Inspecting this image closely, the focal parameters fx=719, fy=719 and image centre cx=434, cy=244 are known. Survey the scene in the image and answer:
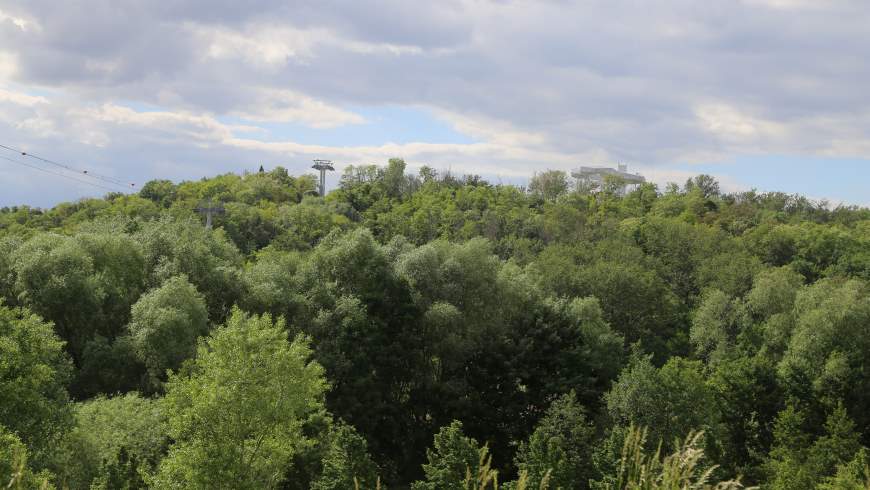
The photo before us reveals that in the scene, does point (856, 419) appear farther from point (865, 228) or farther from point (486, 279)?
point (865, 228)

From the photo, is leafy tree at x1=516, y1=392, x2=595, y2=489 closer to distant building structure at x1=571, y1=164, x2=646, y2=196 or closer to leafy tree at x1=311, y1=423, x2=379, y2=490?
leafy tree at x1=311, y1=423, x2=379, y2=490

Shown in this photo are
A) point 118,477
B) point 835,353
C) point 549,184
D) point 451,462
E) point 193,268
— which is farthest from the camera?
point 549,184

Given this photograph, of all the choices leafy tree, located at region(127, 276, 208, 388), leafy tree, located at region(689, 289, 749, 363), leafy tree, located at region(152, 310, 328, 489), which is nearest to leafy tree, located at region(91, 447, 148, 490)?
leafy tree, located at region(152, 310, 328, 489)

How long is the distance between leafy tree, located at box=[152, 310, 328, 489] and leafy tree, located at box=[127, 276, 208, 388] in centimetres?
934

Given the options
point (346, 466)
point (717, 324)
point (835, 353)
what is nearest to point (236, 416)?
point (346, 466)

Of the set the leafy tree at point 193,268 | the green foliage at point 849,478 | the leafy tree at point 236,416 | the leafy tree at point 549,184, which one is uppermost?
the leafy tree at point 549,184

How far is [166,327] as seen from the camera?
31188 mm

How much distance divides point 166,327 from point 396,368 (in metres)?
11.4

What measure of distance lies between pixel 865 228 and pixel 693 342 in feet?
138

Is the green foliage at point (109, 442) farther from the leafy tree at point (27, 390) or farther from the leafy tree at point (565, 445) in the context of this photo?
the leafy tree at point (565, 445)

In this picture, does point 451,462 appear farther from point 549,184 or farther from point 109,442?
point 549,184

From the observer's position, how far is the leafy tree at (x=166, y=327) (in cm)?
3131

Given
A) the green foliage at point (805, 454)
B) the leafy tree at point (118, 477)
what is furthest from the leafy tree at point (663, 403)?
the leafy tree at point (118, 477)

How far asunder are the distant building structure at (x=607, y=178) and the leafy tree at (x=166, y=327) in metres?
95.2
